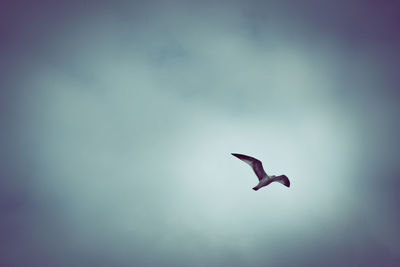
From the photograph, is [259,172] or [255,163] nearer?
[255,163]

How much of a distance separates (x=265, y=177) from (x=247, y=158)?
2.45 meters

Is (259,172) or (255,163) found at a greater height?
(255,163)

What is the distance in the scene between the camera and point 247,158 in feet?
67.2

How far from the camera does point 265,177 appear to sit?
822 inches
